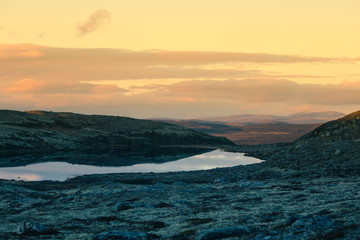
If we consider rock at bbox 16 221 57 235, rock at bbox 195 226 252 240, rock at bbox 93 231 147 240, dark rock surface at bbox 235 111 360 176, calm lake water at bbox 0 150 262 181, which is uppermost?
dark rock surface at bbox 235 111 360 176

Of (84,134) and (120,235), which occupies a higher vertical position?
(84,134)

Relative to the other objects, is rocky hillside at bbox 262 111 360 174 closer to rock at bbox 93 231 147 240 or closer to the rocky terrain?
the rocky terrain

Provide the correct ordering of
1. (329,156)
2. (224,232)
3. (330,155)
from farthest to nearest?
(330,155), (329,156), (224,232)

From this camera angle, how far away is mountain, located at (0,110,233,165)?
384ft

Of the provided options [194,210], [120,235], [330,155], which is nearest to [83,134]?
[330,155]

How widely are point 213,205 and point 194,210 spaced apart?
2.28 m

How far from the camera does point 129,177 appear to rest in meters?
61.5

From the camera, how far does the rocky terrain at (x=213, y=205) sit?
2338 centimetres

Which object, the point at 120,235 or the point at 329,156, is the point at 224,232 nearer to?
the point at 120,235

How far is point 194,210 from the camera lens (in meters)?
31.6

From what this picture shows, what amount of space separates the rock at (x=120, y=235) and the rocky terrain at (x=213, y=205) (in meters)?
0.06

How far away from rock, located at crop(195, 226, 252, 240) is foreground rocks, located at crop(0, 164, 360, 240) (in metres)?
0.05

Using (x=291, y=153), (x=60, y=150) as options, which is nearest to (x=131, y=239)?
(x=291, y=153)

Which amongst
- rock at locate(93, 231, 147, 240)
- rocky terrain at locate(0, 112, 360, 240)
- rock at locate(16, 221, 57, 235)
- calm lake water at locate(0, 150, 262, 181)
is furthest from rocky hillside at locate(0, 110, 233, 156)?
rock at locate(93, 231, 147, 240)
